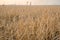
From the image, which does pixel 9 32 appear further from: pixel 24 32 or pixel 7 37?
pixel 24 32

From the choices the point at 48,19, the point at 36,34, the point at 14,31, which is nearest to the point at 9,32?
the point at 14,31

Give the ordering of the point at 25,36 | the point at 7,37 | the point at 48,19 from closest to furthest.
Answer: the point at 25,36 → the point at 7,37 → the point at 48,19

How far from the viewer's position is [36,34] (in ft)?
5.86

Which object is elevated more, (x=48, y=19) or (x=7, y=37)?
(x=48, y=19)

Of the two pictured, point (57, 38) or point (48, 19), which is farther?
point (48, 19)

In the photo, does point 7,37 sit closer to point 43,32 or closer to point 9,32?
point 9,32

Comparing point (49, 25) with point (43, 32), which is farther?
point (49, 25)

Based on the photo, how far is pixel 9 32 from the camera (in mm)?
1997

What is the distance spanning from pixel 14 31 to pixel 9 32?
0.23ft

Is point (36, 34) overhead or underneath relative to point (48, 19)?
underneath

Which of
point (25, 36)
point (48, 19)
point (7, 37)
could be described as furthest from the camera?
point (48, 19)

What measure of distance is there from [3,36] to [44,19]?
56 centimetres

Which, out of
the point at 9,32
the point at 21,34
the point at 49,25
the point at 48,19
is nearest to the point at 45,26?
the point at 49,25

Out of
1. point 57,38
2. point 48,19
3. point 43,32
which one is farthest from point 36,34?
point 48,19
